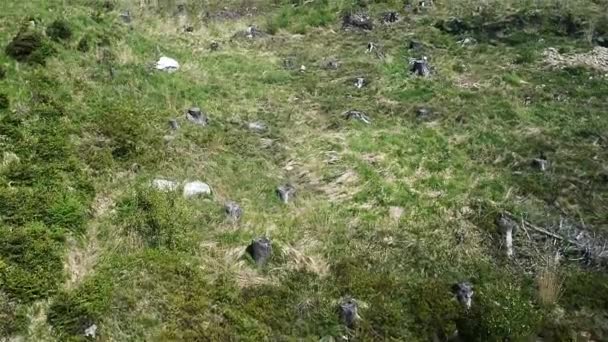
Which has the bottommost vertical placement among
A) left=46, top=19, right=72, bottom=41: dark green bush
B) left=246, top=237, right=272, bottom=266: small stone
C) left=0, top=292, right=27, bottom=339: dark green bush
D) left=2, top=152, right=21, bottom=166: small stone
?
left=246, top=237, right=272, bottom=266: small stone

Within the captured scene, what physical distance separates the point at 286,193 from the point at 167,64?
21.1 feet

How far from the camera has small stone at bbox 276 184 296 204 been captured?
1078 cm

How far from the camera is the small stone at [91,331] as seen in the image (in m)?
7.33

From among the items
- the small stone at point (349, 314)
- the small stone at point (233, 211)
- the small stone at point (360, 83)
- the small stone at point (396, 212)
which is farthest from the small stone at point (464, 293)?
the small stone at point (360, 83)

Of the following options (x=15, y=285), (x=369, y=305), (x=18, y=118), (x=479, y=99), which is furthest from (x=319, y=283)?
(x=479, y=99)

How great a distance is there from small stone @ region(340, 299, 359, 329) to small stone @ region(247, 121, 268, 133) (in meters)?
5.99

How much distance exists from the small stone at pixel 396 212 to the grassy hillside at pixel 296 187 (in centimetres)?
4

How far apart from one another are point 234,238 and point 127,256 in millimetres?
1754

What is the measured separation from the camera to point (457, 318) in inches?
328

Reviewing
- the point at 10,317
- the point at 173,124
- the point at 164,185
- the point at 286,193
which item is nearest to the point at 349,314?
the point at 286,193

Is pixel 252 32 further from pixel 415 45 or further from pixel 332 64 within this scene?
pixel 415 45

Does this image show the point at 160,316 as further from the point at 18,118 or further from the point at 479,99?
the point at 479,99

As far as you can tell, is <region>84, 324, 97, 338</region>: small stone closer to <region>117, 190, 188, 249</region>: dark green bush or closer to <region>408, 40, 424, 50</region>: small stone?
<region>117, 190, 188, 249</region>: dark green bush

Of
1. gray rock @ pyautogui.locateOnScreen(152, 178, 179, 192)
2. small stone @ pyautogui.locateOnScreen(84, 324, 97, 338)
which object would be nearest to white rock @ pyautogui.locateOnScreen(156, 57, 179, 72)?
gray rock @ pyautogui.locateOnScreen(152, 178, 179, 192)
